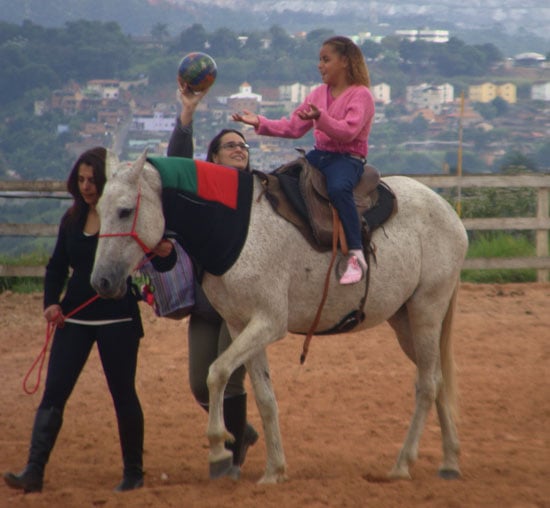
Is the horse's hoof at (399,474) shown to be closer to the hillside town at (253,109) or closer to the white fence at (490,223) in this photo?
the white fence at (490,223)

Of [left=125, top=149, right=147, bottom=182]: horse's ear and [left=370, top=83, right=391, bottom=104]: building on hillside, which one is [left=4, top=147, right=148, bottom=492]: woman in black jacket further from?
[left=370, top=83, right=391, bottom=104]: building on hillside

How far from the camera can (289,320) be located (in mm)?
5512

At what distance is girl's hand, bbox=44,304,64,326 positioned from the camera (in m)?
5.51

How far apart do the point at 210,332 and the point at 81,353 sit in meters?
0.77

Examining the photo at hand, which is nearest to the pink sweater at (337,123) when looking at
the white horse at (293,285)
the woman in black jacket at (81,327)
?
the white horse at (293,285)

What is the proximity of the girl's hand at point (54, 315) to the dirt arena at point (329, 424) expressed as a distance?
92cm

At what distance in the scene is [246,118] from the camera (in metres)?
5.52

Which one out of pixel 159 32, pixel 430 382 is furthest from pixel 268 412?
pixel 159 32

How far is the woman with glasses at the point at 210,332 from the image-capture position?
5.87 m

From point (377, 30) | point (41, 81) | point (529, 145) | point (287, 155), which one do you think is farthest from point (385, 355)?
point (377, 30)

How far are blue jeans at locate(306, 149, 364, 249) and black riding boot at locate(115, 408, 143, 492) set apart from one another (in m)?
1.59

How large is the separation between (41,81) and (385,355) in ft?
173

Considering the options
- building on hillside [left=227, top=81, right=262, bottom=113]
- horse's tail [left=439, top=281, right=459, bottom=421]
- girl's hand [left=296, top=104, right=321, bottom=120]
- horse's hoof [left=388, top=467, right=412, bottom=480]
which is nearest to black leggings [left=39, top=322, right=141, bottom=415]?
girl's hand [left=296, top=104, right=321, bottom=120]

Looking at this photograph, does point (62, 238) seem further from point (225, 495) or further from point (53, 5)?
point (53, 5)
